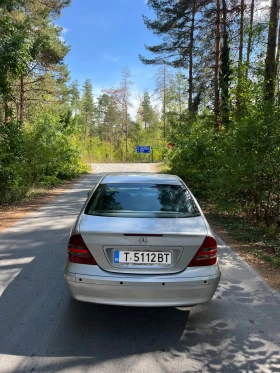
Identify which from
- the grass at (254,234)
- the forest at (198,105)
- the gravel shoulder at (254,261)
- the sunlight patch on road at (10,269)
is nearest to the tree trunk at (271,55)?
the forest at (198,105)

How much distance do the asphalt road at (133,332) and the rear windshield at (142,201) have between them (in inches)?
44.5

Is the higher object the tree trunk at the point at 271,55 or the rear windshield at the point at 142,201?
the tree trunk at the point at 271,55

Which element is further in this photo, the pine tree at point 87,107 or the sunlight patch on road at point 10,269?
the pine tree at point 87,107

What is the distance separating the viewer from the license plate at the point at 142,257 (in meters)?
3.03

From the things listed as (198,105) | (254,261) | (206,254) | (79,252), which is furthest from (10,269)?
(198,105)

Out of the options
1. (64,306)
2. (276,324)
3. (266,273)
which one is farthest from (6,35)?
(276,324)

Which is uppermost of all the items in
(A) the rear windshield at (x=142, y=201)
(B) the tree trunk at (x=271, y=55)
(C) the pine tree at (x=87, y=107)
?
(C) the pine tree at (x=87, y=107)

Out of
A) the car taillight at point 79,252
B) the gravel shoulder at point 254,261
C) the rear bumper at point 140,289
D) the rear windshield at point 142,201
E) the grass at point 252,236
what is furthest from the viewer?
the grass at point 252,236

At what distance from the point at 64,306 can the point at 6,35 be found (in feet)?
27.6

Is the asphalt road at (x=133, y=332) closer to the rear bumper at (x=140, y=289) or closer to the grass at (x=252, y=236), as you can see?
the rear bumper at (x=140, y=289)

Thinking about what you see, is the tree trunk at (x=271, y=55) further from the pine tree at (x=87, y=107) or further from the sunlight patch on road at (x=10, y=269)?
the pine tree at (x=87, y=107)

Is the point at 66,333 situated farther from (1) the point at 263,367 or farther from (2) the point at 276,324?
(2) the point at 276,324

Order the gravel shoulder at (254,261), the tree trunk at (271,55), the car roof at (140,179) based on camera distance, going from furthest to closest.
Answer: the tree trunk at (271,55), the gravel shoulder at (254,261), the car roof at (140,179)

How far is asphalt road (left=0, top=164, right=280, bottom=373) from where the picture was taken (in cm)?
269
